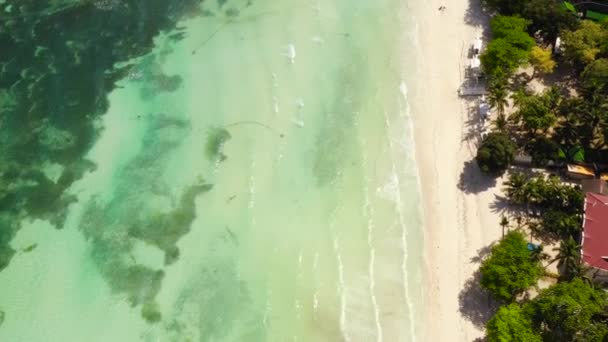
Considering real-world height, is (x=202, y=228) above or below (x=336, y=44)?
below

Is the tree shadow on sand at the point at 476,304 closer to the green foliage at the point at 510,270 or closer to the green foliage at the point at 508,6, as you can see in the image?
the green foliage at the point at 510,270

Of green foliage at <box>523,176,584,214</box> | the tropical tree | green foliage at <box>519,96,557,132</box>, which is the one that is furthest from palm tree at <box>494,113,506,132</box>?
the tropical tree

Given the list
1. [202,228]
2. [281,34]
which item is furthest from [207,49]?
[202,228]

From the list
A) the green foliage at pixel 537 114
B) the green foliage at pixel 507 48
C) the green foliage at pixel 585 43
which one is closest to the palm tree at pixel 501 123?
the green foliage at pixel 537 114

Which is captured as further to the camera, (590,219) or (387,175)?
(387,175)

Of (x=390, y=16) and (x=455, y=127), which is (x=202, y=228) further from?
(x=390, y=16)

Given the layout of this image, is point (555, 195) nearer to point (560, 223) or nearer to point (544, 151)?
point (560, 223)

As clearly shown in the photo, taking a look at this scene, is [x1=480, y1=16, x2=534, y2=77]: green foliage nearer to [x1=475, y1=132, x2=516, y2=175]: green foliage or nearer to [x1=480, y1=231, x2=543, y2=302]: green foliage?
[x1=475, y1=132, x2=516, y2=175]: green foliage

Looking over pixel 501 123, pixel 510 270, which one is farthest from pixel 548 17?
pixel 510 270
